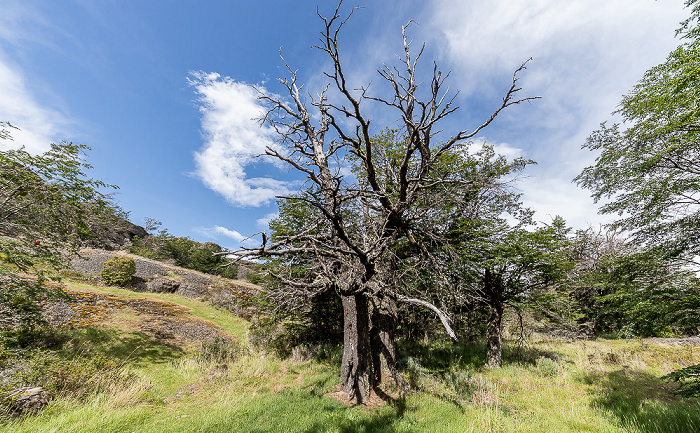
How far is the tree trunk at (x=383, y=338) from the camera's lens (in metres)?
7.14

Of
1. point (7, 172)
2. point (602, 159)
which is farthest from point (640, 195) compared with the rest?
point (7, 172)

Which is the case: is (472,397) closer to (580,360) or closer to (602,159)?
(580,360)

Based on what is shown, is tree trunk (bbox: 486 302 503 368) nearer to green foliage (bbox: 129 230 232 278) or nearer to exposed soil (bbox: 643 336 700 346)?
exposed soil (bbox: 643 336 700 346)

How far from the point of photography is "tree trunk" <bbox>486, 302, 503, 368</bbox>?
30.2 ft

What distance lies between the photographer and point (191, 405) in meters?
5.60

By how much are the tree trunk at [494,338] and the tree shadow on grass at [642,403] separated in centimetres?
246

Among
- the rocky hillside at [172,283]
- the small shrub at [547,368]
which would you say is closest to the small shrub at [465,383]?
the small shrub at [547,368]

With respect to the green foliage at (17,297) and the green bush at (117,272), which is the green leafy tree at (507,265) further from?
the green bush at (117,272)

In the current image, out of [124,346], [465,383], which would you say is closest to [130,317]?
[124,346]

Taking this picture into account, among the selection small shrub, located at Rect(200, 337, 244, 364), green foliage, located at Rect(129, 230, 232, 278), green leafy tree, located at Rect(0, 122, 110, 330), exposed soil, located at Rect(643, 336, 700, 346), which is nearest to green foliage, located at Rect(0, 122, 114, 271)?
green leafy tree, located at Rect(0, 122, 110, 330)

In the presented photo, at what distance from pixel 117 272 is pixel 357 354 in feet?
80.9

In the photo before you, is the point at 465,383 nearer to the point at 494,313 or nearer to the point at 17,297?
the point at 494,313

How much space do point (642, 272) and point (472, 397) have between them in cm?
519

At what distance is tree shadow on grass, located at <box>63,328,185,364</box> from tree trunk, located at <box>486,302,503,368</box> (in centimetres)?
1248
